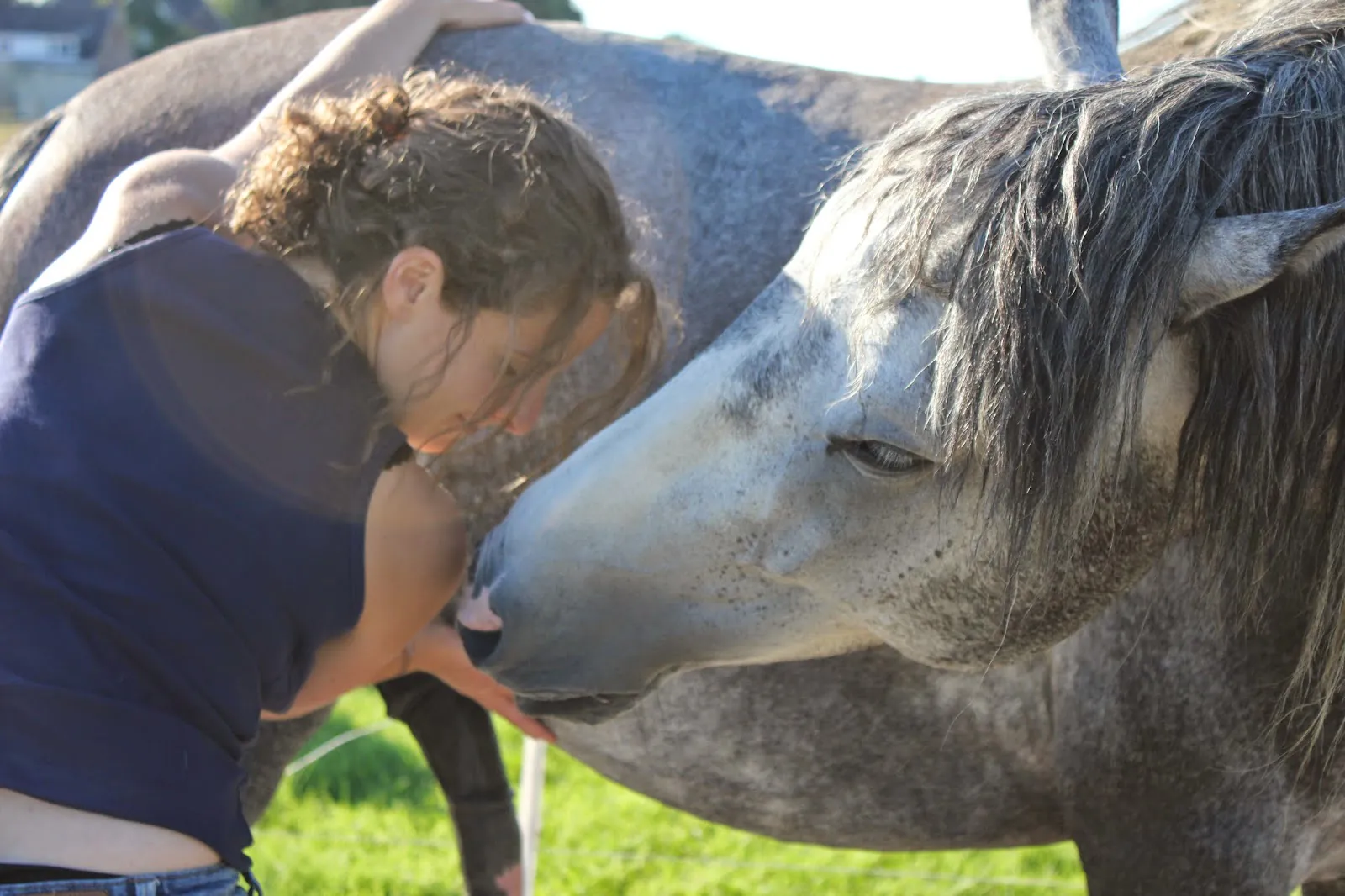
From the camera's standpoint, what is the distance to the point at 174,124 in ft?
6.91

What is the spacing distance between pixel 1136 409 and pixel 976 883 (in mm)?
2520

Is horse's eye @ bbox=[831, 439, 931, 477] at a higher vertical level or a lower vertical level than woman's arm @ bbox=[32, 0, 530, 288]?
lower

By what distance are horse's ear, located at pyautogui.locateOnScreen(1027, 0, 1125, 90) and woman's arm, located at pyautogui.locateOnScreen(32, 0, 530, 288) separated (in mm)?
973

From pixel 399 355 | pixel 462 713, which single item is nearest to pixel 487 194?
pixel 399 355

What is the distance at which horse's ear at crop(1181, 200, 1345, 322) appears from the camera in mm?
1122

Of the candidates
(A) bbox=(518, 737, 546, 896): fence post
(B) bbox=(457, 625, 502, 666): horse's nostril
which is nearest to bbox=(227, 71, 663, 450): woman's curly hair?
(B) bbox=(457, 625, 502, 666): horse's nostril

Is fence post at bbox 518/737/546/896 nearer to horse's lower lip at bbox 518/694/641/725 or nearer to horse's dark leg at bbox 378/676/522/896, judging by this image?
horse's dark leg at bbox 378/676/522/896

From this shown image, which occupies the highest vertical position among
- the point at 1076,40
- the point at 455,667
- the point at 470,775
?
the point at 1076,40

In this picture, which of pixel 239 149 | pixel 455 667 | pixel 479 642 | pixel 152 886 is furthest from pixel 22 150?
pixel 152 886

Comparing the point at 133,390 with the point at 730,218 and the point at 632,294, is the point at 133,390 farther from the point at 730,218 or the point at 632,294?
the point at 730,218

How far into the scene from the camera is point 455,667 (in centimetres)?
180

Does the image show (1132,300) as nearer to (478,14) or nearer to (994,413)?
(994,413)

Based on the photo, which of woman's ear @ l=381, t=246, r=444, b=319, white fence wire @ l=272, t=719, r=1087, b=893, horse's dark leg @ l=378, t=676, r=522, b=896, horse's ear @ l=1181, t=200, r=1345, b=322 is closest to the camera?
horse's ear @ l=1181, t=200, r=1345, b=322

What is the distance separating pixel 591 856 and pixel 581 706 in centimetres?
222
